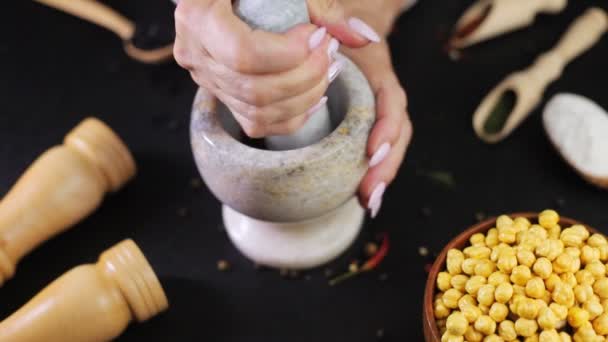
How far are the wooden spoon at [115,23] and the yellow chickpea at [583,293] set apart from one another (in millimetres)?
804

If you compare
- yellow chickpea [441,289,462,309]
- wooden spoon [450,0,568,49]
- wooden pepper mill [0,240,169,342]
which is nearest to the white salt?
wooden spoon [450,0,568,49]

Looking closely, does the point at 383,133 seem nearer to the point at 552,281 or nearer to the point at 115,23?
the point at 552,281

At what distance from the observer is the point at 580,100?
1.13 metres

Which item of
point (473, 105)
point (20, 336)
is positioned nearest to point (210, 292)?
point (20, 336)

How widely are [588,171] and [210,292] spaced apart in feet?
1.93

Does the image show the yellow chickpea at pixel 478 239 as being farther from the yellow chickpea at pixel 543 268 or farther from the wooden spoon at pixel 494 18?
the wooden spoon at pixel 494 18

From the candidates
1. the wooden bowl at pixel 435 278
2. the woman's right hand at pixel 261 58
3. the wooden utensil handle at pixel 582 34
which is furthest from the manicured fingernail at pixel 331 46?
the wooden utensil handle at pixel 582 34

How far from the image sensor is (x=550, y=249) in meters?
0.79

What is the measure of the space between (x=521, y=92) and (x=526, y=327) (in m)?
0.50

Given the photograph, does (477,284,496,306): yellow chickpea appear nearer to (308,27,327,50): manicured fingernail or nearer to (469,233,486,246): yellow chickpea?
(469,233,486,246): yellow chickpea

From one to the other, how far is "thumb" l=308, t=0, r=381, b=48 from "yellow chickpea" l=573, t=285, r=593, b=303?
0.36 metres

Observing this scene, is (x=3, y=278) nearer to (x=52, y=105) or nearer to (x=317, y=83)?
(x=52, y=105)

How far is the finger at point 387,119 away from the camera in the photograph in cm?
86

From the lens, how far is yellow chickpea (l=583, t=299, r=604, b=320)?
0.76m
